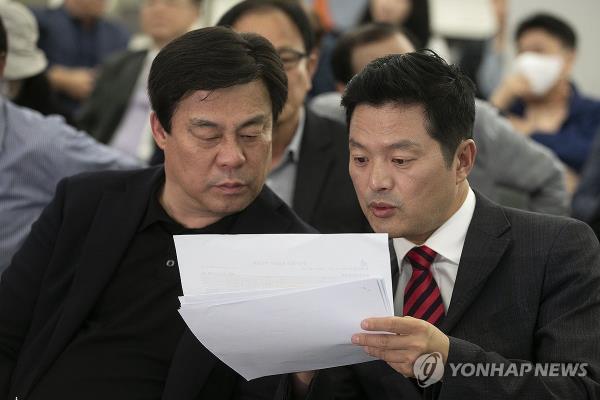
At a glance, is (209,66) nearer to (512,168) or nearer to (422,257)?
(422,257)

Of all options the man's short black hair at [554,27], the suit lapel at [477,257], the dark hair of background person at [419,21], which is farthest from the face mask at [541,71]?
the suit lapel at [477,257]

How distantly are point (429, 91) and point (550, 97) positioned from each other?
2.84 m

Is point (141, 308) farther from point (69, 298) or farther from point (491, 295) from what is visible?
point (491, 295)

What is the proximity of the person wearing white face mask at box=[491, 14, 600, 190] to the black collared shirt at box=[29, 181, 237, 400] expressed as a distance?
8.29 feet

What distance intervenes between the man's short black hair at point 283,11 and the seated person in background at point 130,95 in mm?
1300

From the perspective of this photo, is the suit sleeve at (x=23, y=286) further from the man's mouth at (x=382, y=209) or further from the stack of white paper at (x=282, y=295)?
the man's mouth at (x=382, y=209)

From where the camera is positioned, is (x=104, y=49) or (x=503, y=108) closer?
(x=503, y=108)

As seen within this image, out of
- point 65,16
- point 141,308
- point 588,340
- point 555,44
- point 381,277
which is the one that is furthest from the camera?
point 65,16

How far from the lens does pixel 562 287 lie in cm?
188

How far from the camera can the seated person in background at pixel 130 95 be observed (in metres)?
4.40

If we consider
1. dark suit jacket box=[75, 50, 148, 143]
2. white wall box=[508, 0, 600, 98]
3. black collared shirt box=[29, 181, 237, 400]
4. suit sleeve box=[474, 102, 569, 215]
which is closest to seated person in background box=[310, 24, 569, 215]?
suit sleeve box=[474, 102, 569, 215]

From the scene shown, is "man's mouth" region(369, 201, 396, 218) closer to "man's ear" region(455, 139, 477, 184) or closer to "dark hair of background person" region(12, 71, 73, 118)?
"man's ear" region(455, 139, 477, 184)

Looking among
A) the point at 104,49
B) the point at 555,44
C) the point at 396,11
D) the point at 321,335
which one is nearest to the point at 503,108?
the point at 555,44

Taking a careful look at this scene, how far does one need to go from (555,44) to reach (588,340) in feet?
10.4
